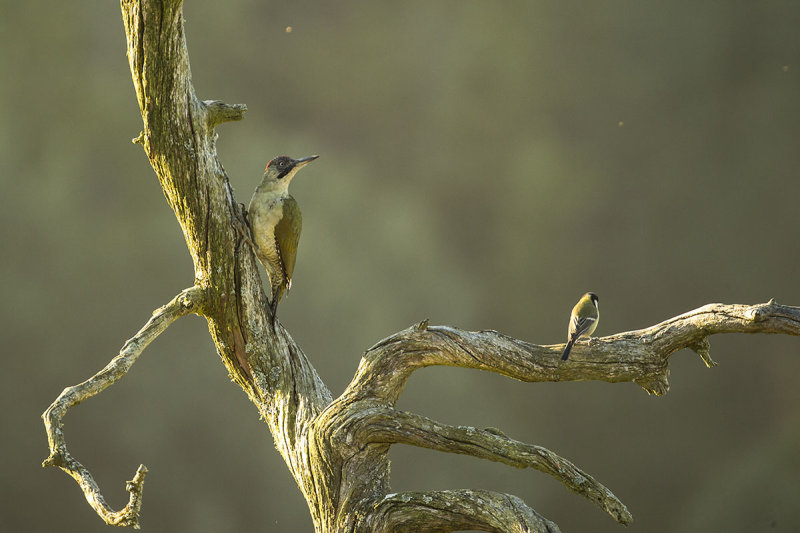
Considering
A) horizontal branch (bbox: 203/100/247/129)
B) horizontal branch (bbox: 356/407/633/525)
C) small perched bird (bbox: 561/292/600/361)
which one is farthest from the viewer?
small perched bird (bbox: 561/292/600/361)

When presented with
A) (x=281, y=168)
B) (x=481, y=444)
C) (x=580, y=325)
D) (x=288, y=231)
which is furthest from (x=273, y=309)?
(x=580, y=325)

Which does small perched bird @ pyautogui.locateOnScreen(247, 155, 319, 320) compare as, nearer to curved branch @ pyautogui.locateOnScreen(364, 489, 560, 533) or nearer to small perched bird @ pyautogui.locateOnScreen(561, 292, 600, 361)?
curved branch @ pyautogui.locateOnScreen(364, 489, 560, 533)

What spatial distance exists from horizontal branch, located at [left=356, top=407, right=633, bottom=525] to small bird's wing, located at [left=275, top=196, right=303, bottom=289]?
660 millimetres

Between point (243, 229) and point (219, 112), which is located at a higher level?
point (219, 112)

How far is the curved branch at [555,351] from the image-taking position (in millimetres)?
2654

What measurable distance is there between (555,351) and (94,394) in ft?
5.00

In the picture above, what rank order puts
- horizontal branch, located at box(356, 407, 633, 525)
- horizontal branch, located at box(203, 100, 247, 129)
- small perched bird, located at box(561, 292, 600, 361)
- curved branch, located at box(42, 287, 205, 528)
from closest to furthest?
curved branch, located at box(42, 287, 205, 528) → horizontal branch, located at box(356, 407, 633, 525) → horizontal branch, located at box(203, 100, 247, 129) → small perched bird, located at box(561, 292, 600, 361)

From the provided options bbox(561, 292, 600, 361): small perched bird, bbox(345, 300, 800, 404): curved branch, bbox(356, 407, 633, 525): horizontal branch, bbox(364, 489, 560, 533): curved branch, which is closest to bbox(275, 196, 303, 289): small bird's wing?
bbox(345, 300, 800, 404): curved branch

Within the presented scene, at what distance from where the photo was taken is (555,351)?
8.97 feet

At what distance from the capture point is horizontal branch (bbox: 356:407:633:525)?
2.31 m

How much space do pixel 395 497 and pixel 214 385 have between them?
3.10 m

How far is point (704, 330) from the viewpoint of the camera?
2.74 m

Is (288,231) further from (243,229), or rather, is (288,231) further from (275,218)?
(243,229)

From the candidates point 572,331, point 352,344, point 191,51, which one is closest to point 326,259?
point 352,344
